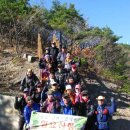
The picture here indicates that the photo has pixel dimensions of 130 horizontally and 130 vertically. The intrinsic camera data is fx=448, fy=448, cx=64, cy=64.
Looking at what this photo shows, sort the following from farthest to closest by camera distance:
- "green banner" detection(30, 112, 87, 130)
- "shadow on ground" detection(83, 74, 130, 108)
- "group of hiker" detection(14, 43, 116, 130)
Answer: "shadow on ground" detection(83, 74, 130, 108)
"green banner" detection(30, 112, 87, 130)
"group of hiker" detection(14, 43, 116, 130)

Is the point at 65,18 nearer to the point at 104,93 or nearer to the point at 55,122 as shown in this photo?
the point at 104,93

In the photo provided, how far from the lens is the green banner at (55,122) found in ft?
39.0

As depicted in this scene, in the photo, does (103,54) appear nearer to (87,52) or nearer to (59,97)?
(87,52)

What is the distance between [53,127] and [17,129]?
200cm

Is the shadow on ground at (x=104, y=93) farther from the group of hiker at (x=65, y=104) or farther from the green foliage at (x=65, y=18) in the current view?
the green foliage at (x=65, y=18)

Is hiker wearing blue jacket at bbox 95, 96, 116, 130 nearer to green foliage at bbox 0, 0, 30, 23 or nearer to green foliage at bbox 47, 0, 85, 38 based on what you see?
green foliage at bbox 0, 0, 30, 23

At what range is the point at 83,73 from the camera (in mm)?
24219

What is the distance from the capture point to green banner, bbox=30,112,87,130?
11.9m

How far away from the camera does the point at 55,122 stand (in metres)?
12.1

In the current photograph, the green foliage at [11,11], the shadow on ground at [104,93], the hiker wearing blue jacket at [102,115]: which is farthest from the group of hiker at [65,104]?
the green foliage at [11,11]

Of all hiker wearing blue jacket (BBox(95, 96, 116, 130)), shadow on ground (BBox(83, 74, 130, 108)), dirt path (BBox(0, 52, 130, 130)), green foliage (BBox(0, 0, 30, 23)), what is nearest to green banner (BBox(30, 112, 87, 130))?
hiker wearing blue jacket (BBox(95, 96, 116, 130))

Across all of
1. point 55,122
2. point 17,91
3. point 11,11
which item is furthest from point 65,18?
point 55,122

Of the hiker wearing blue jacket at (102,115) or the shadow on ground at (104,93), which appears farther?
the shadow on ground at (104,93)

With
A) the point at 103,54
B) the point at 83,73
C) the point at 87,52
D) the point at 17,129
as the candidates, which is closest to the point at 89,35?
the point at 103,54
